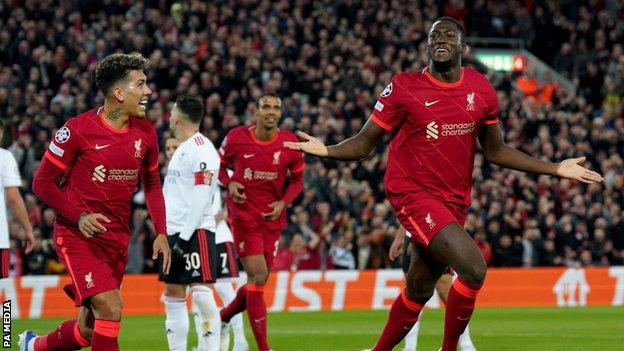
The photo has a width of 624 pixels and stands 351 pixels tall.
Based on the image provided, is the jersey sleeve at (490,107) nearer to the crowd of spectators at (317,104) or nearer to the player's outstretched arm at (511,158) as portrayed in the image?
the player's outstretched arm at (511,158)

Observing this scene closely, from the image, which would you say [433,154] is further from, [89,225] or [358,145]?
[89,225]

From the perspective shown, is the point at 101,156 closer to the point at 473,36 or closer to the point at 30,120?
the point at 30,120

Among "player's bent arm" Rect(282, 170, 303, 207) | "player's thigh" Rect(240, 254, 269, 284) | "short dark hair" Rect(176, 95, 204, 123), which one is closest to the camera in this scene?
"short dark hair" Rect(176, 95, 204, 123)

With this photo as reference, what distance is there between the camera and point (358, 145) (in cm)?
894

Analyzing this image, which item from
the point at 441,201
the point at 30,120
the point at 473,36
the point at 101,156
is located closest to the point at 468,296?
the point at 441,201

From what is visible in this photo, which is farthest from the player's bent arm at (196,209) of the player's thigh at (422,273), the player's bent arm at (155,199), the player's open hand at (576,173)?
the player's open hand at (576,173)

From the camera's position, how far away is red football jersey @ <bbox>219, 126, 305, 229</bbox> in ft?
41.0

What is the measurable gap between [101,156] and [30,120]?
12.4 meters

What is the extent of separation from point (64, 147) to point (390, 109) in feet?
7.71

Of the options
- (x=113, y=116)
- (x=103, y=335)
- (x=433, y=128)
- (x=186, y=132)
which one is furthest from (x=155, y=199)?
(x=433, y=128)

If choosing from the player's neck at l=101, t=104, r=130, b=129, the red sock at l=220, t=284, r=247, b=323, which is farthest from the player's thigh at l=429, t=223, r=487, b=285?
the red sock at l=220, t=284, r=247, b=323

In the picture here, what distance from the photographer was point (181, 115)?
1099 centimetres

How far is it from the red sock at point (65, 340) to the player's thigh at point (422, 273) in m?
2.42

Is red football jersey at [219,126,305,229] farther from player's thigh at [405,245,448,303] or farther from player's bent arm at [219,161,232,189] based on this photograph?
player's thigh at [405,245,448,303]
